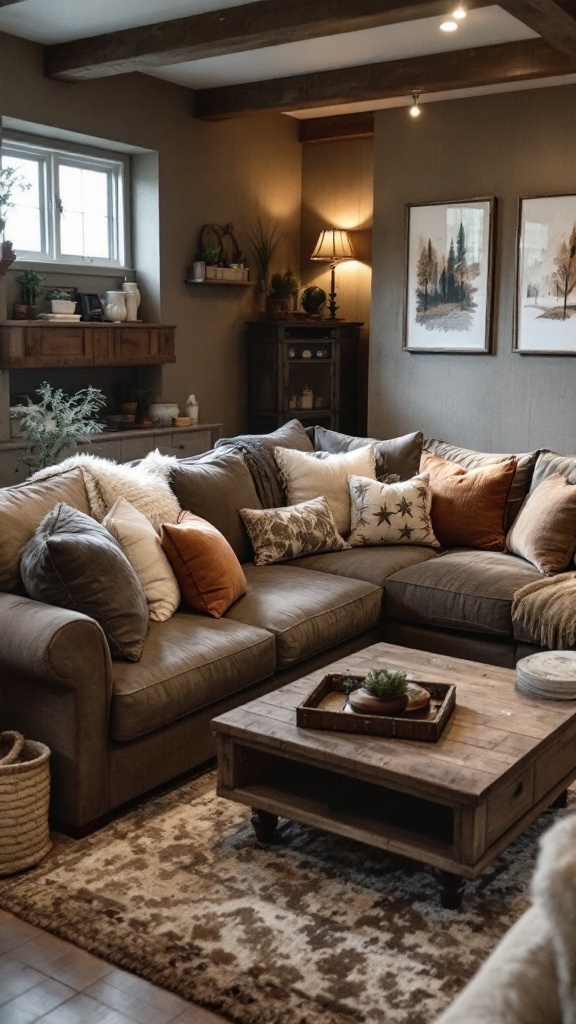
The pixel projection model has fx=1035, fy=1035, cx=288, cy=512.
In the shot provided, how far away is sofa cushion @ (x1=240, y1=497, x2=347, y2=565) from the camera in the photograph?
4160mm

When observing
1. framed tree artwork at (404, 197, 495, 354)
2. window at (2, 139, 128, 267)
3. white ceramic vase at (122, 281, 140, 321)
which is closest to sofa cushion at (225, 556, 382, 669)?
white ceramic vase at (122, 281, 140, 321)

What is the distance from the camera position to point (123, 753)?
9.61 ft

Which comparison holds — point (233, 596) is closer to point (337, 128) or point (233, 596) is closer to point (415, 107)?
point (415, 107)

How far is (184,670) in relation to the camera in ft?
10.1

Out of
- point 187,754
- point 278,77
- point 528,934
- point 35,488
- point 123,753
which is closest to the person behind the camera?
point 528,934

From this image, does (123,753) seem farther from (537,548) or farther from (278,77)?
(278,77)

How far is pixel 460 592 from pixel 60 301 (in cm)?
328

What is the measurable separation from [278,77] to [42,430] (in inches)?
108

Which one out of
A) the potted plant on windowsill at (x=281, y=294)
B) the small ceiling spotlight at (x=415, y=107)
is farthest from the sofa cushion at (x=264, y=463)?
the potted plant on windowsill at (x=281, y=294)

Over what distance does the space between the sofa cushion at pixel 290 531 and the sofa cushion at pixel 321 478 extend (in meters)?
0.12

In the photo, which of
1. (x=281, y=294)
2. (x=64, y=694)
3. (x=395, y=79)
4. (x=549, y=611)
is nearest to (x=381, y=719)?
(x=64, y=694)

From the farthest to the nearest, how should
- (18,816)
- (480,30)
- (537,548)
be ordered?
(480,30) < (537,548) < (18,816)

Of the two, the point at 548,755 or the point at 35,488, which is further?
the point at 35,488

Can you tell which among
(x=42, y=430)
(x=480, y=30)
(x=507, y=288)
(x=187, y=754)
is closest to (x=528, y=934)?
(x=187, y=754)
